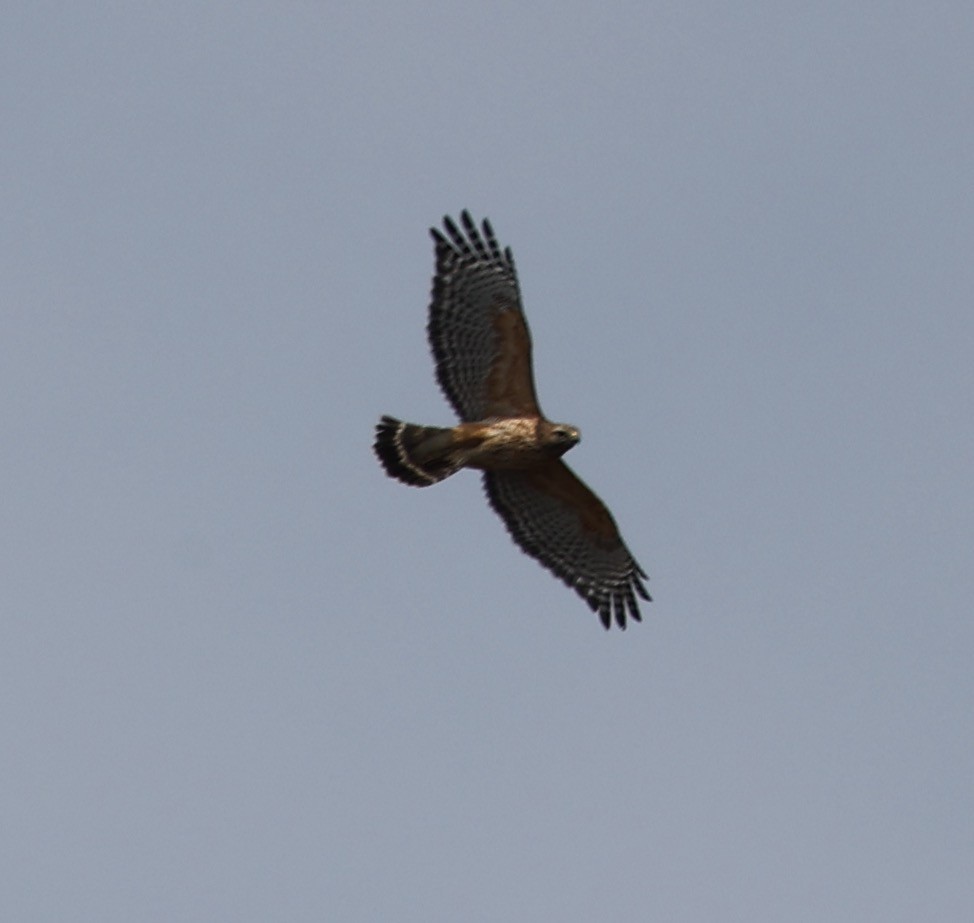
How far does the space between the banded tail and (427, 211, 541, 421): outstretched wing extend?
1.45 feet

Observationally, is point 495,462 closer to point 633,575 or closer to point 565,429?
point 565,429

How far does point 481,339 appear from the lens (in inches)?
848

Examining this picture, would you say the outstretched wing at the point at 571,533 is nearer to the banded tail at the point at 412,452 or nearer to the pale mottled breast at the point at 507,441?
the pale mottled breast at the point at 507,441

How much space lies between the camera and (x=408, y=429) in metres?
21.5

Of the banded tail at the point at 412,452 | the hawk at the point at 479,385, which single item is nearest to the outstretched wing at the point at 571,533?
the hawk at the point at 479,385

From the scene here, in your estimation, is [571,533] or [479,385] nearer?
[479,385]

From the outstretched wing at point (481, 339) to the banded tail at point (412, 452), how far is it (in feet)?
1.45

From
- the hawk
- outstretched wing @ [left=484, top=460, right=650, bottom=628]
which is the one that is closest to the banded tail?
the hawk

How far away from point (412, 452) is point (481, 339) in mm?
1246

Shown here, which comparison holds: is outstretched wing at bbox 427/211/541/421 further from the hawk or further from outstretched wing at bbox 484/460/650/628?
outstretched wing at bbox 484/460/650/628

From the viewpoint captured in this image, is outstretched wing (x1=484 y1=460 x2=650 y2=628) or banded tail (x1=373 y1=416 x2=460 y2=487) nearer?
banded tail (x1=373 y1=416 x2=460 y2=487)

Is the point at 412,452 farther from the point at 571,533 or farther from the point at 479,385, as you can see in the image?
the point at 571,533

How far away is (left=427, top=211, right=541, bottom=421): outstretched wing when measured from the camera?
21500mm

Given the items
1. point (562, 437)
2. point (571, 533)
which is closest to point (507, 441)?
point (562, 437)
